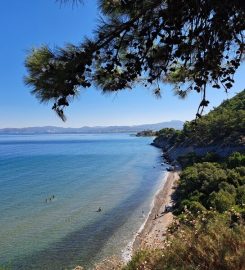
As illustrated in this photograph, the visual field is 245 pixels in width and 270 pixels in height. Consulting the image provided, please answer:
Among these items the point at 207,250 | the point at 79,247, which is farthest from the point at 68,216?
the point at 207,250

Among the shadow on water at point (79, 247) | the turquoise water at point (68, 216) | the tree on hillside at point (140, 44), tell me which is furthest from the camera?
the turquoise water at point (68, 216)

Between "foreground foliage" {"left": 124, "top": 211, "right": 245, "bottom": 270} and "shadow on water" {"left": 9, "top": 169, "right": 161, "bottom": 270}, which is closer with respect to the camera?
"foreground foliage" {"left": 124, "top": 211, "right": 245, "bottom": 270}

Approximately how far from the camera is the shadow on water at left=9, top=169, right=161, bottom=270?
24859 millimetres

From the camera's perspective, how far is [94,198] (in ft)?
156

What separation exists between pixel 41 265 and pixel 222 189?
1749cm

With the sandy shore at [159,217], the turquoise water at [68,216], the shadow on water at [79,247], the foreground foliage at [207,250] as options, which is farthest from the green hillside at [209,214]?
the shadow on water at [79,247]

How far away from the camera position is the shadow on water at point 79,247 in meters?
24.9

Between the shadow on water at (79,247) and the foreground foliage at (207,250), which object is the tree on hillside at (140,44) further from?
the shadow on water at (79,247)

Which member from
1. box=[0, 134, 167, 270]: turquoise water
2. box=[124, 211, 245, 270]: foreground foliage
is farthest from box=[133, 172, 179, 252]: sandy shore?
box=[124, 211, 245, 270]: foreground foliage

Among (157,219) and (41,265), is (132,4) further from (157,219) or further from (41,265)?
(157,219)

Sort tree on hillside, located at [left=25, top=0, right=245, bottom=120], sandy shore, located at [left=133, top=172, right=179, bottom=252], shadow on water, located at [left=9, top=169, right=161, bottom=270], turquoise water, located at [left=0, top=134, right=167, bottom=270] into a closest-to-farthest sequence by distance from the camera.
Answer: tree on hillside, located at [left=25, top=0, right=245, bottom=120] → shadow on water, located at [left=9, top=169, right=161, bottom=270] → turquoise water, located at [left=0, top=134, right=167, bottom=270] → sandy shore, located at [left=133, top=172, right=179, bottom=252]

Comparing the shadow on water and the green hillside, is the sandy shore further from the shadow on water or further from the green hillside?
the shadow on water

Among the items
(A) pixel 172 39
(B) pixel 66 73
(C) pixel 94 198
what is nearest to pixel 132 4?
(A) pixel 172 39

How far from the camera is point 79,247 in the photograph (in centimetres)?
2805
